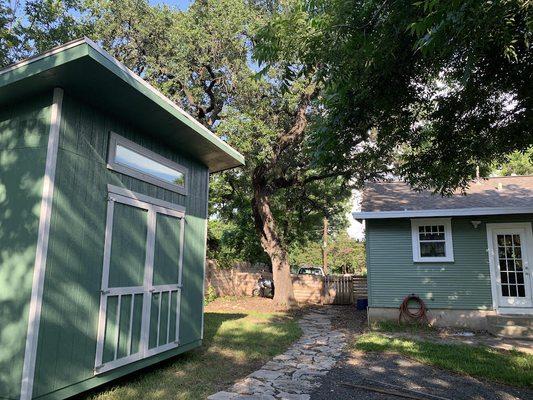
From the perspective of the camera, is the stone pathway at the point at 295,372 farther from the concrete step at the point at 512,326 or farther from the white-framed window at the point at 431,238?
the concrete step at the point at 512,326

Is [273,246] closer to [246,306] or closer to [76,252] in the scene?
[246,306]

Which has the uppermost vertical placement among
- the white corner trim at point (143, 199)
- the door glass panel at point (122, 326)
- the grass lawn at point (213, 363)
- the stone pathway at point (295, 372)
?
the white corner trim at point (143, 199)

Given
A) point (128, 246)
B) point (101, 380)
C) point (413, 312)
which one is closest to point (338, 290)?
point (413, 312)

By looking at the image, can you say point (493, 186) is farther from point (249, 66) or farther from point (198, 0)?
point (198, 0)

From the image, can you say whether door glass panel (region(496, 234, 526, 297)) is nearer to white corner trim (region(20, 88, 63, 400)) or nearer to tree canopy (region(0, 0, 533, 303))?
tree canopy (region(0, 0, 533, 303))

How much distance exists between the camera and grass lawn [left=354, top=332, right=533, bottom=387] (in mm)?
5266

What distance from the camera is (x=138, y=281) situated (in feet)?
15.7

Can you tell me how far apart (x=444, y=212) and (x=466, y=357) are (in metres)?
4.14

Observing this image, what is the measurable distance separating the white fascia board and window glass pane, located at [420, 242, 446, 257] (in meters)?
0.80

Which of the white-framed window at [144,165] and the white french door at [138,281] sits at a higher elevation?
the white-framed window at [144,165]

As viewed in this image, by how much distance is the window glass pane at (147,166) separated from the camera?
4713 millimetres

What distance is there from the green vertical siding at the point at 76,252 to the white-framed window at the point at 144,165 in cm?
10

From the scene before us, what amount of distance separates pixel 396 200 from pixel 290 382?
24.2 feet

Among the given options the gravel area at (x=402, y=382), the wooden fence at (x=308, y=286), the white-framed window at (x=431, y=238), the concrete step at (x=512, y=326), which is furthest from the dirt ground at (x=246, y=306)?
the gravel area at (x=402, y=382)
